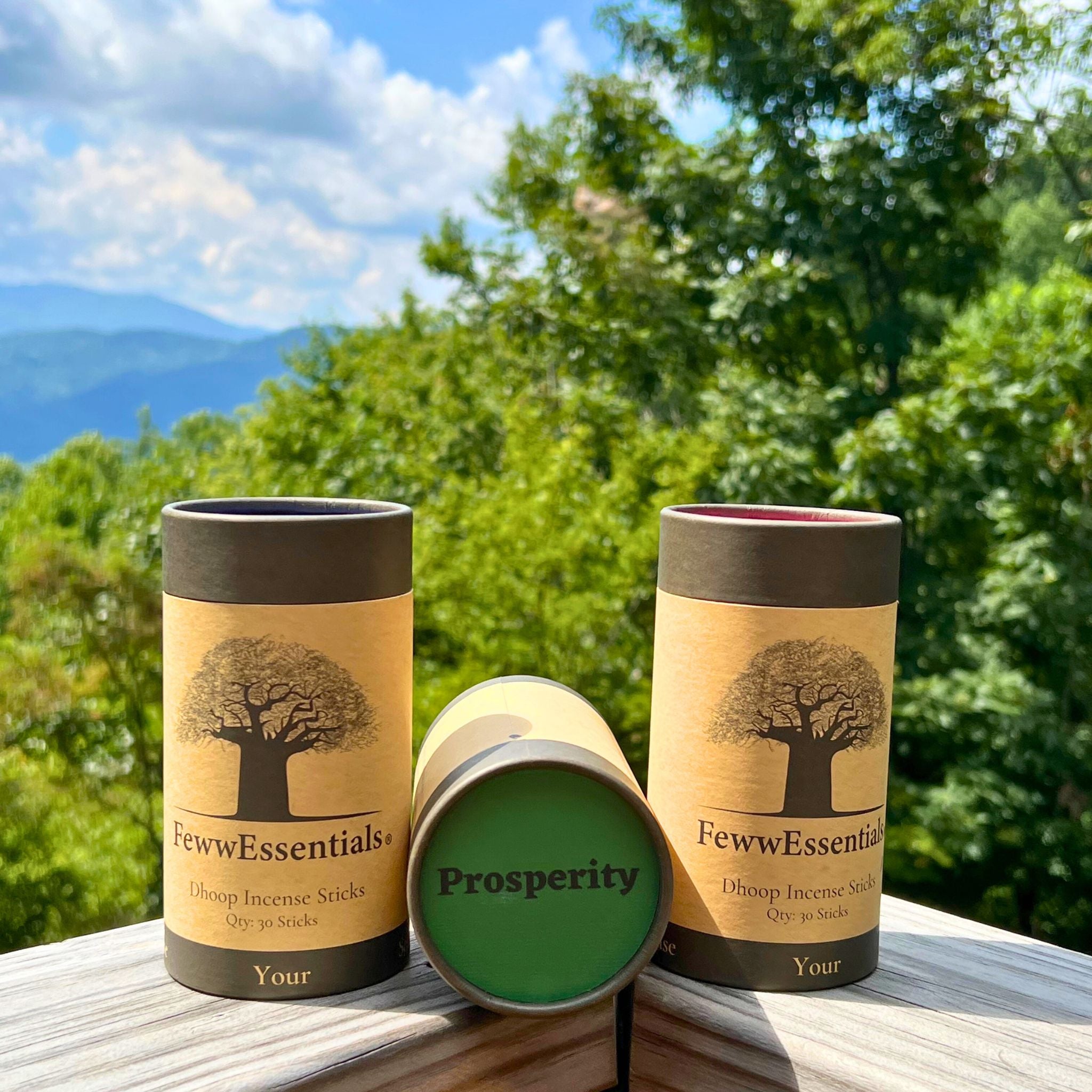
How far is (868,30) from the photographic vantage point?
4.33 meters

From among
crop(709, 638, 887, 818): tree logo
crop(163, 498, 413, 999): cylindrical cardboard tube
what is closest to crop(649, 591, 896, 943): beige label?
crop(709, 638, 887, 818): tree logo

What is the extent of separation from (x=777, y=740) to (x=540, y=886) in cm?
23

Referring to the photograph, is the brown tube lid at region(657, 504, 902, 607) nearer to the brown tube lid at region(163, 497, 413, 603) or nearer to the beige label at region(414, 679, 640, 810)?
the beige label at region(414, 679, 640, 810)

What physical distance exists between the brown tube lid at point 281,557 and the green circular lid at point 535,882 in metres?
0.20

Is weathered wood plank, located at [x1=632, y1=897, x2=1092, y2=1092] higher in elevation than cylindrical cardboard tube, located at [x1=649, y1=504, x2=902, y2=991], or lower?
lower

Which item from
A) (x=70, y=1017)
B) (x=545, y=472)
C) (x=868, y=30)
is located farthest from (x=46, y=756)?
(x=868, y=30)

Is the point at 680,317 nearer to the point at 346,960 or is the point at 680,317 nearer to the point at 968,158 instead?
the point at 968,158

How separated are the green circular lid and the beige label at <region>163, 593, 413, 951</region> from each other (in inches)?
3.2

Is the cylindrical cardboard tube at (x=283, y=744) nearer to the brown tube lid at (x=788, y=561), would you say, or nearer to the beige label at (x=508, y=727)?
the beige label at (x=508, y=727)

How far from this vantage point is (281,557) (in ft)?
2.82

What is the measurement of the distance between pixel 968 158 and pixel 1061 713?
7.35ft

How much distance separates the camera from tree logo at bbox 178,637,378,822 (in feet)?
2.83

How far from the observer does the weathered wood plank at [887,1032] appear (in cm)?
85

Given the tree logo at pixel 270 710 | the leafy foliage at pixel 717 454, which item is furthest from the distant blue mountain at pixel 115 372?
the tree logo at pixel 270 710
